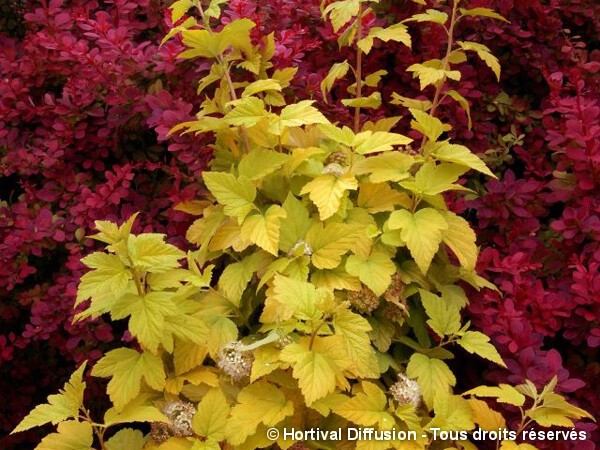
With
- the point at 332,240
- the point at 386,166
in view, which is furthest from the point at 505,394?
the point at 386,166

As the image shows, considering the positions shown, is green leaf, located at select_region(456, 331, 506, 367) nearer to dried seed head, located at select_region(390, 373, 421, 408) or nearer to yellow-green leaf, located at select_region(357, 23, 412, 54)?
dried seed head, located at select_region(390, 373, 421, 408)

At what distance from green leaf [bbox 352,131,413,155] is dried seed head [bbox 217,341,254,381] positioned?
23.0 inches

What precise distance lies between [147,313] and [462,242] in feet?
2.74

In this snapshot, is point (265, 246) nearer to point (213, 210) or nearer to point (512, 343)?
point (213, 210)

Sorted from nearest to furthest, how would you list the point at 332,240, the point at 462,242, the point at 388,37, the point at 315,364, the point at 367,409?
the point at 315,364 → the point at 367,409 → the point at 332,240 → the point at 462,242 → the point at 388,37

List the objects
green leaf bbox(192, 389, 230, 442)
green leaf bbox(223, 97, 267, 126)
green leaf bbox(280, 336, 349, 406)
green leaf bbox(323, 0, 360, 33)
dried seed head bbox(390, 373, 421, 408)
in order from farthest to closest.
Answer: green leaf bbox(323, 0, 360, 33), green leaf bbox(223, 97, 267, 126), dried seed head bbox(390, 373, 421, 408), green leaf bbox(192, 389, 230, 442), green leaf bbox(280, 336, 349, 406)

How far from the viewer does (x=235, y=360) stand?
1.59 metres

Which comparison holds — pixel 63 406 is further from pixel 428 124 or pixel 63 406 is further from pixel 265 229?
pixel 428 124

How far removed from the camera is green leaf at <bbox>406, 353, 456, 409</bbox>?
162 cm

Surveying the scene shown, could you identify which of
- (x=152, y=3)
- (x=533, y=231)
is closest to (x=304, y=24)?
(x=152, y=3)

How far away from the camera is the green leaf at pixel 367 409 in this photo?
4.92ft

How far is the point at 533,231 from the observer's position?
85.6 inches

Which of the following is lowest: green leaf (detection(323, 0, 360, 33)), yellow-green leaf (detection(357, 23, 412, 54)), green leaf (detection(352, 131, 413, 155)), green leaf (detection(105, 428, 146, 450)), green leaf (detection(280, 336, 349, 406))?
green leaf (detection(105, 428, 146, 450))

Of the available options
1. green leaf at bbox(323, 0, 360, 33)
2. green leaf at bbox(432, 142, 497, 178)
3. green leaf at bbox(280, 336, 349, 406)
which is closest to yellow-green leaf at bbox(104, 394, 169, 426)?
green leaf at bbox(280, 336, 349, 406)
